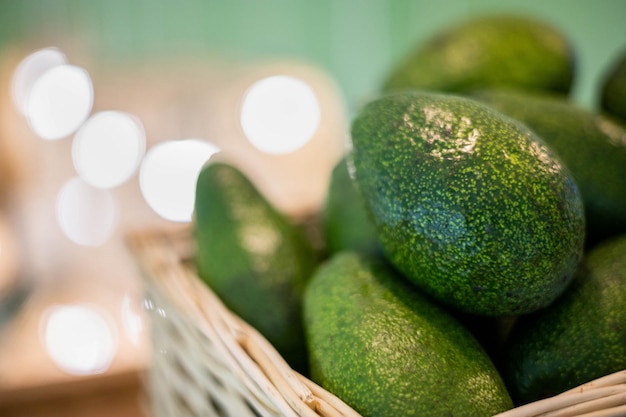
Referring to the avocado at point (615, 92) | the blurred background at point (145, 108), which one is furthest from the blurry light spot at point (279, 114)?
the avocado at point (615, 92)

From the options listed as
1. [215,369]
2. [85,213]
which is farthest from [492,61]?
[85,213]

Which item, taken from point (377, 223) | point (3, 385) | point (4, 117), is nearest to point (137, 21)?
point (4, 117)

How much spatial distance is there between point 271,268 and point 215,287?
0.06m

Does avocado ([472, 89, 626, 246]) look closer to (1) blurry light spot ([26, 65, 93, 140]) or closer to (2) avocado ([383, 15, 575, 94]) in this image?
(2) avocado ([383, 15, 575, 94])

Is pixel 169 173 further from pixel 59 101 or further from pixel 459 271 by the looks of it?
pixel 459 271

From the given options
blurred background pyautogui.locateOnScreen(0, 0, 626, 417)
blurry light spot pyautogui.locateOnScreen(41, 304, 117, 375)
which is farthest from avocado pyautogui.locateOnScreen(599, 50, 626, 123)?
blurry light spot pyautogui.locateOnScreen(41, 304, 117, 375)

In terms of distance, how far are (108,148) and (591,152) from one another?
5.27ft

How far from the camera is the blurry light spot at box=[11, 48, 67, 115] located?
5.80ft

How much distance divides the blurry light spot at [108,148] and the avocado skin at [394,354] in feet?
4.99

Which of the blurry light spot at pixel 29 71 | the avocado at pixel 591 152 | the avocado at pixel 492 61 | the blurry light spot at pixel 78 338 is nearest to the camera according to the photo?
the avocado at pixel 591 152

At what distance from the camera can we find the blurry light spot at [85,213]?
182cm

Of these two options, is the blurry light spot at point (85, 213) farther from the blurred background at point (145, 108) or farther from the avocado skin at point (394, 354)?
the avocado skin at point (394, 354)

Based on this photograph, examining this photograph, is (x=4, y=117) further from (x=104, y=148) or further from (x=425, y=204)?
(x=425, y=204)

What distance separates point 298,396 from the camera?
1.28ft
